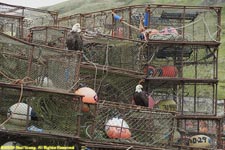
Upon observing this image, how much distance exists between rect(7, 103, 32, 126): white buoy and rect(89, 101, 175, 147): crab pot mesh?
154 centimetres

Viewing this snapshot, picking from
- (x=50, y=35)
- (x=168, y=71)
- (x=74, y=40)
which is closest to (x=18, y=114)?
(x=74, y=40)

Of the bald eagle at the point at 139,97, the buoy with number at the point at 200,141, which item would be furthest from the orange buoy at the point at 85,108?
the buoy with number at the point at 200,141

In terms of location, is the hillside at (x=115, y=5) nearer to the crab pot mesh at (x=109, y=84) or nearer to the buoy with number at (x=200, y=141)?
the buoy with number at (x=200, y=141)

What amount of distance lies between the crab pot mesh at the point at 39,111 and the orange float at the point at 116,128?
2.76 ft

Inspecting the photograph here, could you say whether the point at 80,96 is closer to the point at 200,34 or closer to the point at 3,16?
the point at 3,16

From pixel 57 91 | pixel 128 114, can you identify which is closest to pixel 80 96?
pixel 57 91

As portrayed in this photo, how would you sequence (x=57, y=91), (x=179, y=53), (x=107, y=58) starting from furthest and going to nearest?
(x=179, y=53), (x=107, y=58), (x=57, y=91)

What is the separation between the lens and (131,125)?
11352 millimetres

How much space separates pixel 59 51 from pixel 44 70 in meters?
0.62

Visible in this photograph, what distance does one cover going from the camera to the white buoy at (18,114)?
983 cm

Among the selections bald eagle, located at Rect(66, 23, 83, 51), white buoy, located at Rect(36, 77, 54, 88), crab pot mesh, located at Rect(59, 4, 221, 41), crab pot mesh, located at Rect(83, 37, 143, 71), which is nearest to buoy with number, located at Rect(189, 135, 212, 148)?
crab pot mesh, located at Rect(59, 4, 221, 41)

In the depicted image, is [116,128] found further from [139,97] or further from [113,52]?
[113,52]

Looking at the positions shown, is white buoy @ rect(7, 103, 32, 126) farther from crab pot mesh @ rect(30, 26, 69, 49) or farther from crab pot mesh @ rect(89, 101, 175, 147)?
crab pot mesh @ rect(30, 26, 69, 49)

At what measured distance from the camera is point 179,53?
53.8ft
